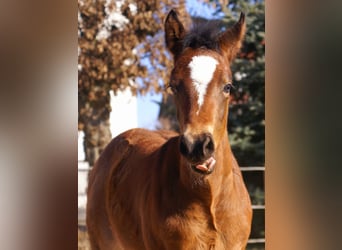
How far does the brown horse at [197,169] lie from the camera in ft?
5.43

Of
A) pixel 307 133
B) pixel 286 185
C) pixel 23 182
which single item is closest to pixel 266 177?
pixel 286 185

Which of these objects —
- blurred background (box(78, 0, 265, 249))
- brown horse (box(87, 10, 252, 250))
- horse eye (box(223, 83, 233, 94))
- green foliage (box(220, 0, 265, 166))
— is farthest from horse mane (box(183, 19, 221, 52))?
green foliage (box(220, 0, 265, 166))

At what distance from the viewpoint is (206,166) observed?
5.47ft

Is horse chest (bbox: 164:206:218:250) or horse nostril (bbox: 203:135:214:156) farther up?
horse nostril (bbox: 203:135:214:156)

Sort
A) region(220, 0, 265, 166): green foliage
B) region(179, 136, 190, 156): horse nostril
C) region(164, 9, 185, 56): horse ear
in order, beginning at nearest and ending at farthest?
1. region(179, 136, 190, 156): horse nostril
2. region(164, 9, 185, 56): horse ear
3. region(220, 0, 265, 166): green foliage

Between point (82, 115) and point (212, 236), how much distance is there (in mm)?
757

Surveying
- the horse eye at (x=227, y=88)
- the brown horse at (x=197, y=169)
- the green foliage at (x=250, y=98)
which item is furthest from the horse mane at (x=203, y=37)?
the green foliage at (x=250, y=98)

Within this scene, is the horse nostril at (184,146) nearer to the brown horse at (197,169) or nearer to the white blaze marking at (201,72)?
the brown horse at (197,169)

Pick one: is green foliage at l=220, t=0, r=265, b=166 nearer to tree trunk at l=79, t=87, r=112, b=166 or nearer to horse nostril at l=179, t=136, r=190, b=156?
tree trunk at l=79, t=87, r=112, b=166

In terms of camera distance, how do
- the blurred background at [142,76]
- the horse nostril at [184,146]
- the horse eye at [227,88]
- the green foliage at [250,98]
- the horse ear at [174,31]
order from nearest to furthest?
the horse nostril at [184,146]
the horse eye at [227,88]
the horse ear at [174,31]
the blurred background at [142,76]
the green foliage at [250,98]

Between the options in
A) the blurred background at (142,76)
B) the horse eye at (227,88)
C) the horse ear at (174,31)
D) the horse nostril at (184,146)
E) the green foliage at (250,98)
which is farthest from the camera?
the green foliage at (250,98)

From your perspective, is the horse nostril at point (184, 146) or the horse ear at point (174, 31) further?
the horse ear at point (174, 31)

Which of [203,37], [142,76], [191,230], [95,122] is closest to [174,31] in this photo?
[203,37]

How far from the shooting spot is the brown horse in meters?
1.65
